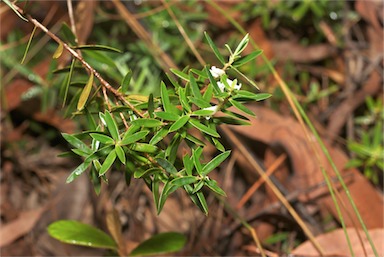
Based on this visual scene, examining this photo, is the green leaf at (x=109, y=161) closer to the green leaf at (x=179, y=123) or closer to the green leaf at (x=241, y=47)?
the green leaf at (x=179, y=123)

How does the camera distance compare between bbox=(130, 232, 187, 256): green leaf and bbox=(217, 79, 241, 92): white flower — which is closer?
bbox=(217, 79, 241, 92): white flower

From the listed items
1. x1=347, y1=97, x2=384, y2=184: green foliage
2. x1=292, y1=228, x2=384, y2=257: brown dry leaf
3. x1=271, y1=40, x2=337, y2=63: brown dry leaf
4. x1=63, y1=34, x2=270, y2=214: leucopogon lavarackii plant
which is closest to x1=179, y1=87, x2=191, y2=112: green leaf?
x1=63, y1=34, x2=270, y2=214: leucopogon lavarackii plant

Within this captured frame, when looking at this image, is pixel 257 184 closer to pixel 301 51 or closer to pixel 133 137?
pixel 301 51

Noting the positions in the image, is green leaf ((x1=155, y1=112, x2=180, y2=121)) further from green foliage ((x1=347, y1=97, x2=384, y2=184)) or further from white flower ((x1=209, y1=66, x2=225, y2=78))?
green foliage ((x1=347, y1=97, x2=384, y2=184))

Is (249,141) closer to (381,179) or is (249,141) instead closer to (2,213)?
(381,179)

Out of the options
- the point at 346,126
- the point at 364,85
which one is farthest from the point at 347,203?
the point at 364,85

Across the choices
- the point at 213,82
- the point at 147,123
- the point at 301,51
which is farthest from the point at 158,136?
the point at 301,51
